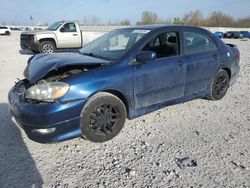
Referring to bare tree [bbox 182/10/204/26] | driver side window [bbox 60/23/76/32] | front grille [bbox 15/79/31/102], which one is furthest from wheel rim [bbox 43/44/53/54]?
bare tree [bbox 182/10/204/26]

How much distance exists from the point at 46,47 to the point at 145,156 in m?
10.6

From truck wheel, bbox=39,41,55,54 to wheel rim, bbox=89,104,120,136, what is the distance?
31.7 feet

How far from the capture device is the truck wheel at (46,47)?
12123mm

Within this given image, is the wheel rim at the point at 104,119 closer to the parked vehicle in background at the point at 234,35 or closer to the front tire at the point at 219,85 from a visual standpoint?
the front tire at the point at 219,85

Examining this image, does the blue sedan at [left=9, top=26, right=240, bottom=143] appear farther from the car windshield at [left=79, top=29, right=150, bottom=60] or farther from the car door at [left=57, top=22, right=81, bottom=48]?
the car door at [left=57, top=22, right=81, bottom=48]

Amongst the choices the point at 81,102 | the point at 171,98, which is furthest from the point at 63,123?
the point at 171,98

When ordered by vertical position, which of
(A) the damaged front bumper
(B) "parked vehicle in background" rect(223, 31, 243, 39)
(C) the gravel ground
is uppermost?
(A) the damaged front bumper

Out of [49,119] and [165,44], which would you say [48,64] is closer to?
[49,119]

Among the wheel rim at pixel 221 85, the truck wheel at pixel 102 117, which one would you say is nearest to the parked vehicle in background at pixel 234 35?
the wheel rim at pixel 221 85

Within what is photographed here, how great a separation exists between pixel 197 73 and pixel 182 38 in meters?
0.69

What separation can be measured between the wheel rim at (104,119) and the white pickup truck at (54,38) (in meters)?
9.64

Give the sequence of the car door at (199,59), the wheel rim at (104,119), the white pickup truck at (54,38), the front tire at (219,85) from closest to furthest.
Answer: the wheel rim at (104,119) → the car door at (199,59) → the front tire at (219,85) → the white pickup truck at (54,38)

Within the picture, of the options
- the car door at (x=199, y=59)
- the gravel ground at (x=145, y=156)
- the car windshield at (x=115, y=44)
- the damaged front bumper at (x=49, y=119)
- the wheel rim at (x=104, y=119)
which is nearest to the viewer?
the gravel ground at (x=145, y=156)

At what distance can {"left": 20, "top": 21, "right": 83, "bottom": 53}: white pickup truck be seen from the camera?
39.4 feet
